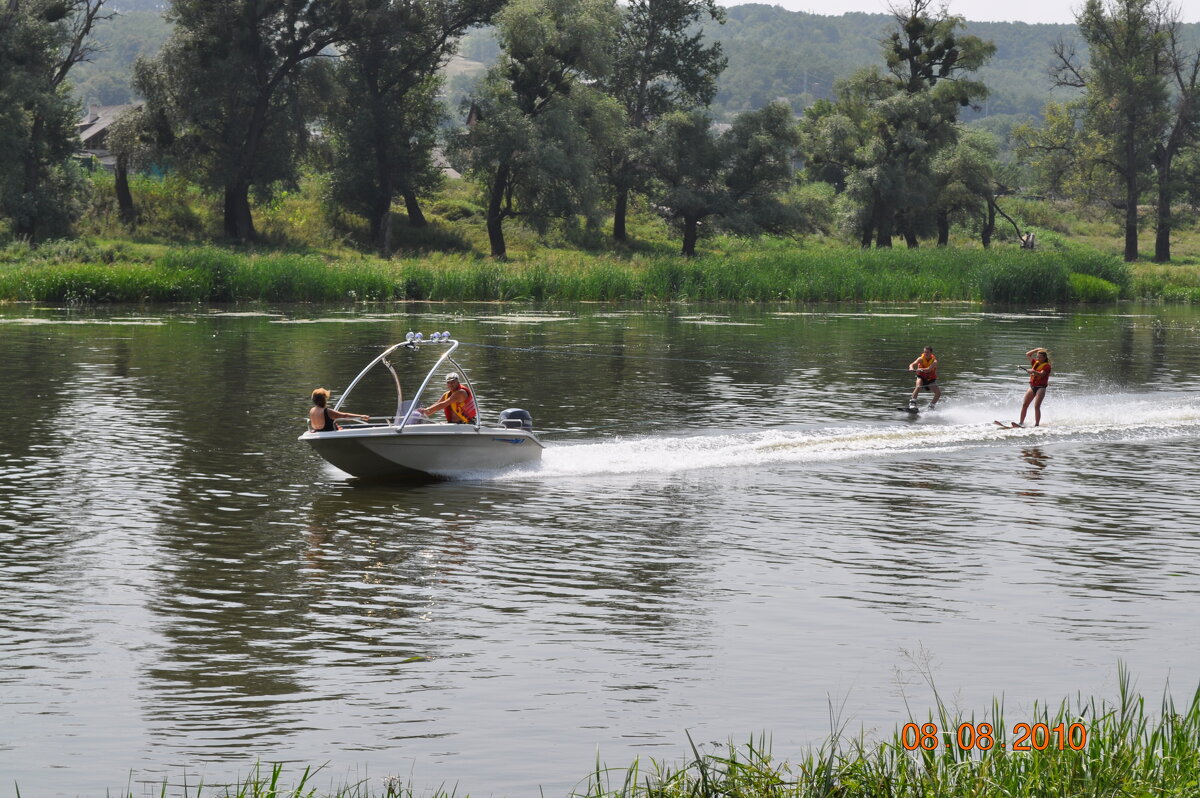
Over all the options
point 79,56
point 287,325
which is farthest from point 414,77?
point 287,325

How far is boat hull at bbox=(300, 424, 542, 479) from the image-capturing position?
72.2 feet

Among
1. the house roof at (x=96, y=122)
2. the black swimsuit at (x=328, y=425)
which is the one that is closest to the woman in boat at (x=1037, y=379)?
the black swimsuit at (x=328, y=425)

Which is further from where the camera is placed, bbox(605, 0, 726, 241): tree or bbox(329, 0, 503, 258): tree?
bbox(605, 0, 726, 241): tree

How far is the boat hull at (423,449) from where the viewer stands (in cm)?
2200

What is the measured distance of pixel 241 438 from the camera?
27.3 meters

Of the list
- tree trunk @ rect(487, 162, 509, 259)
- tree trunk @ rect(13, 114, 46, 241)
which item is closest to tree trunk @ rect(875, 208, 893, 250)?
tree trunk @ rect(487, 162, 509, 259)

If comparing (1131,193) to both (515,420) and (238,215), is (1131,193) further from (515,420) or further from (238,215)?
(515,420)

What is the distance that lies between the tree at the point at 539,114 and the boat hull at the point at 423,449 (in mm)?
62933

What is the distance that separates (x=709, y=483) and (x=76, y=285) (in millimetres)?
48504

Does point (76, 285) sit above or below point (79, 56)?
below

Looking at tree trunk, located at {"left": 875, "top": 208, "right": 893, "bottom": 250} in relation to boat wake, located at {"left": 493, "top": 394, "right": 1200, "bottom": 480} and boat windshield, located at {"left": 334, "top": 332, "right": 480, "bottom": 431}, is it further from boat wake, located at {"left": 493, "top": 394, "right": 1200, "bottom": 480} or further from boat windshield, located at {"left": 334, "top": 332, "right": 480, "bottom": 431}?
boat wake, located at {"left": 493, "top": 394, "right": 1200, "bottom": 480}

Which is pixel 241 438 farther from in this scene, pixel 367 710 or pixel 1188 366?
pixel 1188 366
